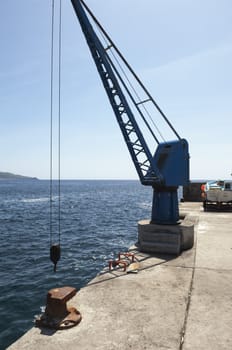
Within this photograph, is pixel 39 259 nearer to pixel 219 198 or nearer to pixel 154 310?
pixel 154 310

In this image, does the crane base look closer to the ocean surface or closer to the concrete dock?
the concrete dock

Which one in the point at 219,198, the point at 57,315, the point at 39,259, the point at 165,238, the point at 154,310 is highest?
the point at 219,198

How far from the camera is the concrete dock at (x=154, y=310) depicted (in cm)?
541

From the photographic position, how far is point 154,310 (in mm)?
6672

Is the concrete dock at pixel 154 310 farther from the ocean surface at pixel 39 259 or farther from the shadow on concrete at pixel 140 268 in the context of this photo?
the ocean surface at pixel 39 259

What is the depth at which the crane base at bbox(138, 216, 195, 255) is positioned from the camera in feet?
38.6

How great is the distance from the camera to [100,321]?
6172 mm

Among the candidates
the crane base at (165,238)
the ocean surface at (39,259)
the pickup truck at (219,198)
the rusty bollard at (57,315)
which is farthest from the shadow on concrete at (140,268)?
the pickup truck at (219,198)

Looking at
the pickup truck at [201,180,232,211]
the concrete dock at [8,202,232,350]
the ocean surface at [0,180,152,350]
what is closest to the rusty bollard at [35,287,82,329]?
the concrete dock at [8,202,232,350]

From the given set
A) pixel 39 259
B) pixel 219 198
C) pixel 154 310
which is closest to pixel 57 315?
pixel 154 310

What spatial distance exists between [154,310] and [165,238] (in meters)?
5.51

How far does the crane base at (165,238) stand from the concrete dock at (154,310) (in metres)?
0.97

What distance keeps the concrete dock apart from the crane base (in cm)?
97

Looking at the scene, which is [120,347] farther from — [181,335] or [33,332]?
[33,332]
